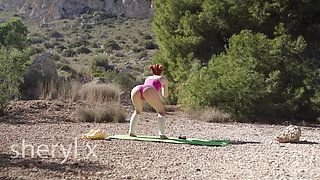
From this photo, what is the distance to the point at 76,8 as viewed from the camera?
186 ft

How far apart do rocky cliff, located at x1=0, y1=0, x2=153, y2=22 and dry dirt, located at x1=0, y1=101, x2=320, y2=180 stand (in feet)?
135

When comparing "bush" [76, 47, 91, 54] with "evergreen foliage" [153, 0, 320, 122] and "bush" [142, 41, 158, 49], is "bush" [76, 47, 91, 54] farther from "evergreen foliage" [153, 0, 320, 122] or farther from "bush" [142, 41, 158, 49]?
"evergreen foliage" [153, 0, 320, 122]

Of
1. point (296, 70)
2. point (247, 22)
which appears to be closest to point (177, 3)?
point (247, 22)

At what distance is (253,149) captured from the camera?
24.5ft

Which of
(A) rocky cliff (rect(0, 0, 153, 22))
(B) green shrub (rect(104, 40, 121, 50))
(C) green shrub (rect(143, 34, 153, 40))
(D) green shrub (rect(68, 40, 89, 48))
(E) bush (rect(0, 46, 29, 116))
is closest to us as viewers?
(E) bush (rect(0, 46, 29, 116))

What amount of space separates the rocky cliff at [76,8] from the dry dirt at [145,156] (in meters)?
41.1

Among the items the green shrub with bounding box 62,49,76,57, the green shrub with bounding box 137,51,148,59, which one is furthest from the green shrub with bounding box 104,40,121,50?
the green shrub with bounding box 137,51,148,59

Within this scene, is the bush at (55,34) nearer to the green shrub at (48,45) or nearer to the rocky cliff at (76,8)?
the green shrub at (48,45)

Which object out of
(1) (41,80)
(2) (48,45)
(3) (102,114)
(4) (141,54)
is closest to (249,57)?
(3) (102,114)

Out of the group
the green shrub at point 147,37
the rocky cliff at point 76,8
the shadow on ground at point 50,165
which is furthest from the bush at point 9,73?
the rocky cliff at point 76,8

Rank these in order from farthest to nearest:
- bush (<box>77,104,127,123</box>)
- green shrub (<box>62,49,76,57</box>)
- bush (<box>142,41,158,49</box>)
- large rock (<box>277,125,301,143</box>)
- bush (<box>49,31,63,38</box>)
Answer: bush (<box>49,31,63,38</box>)
bush (<box>142,41,158,49</box>)
green shrub (<box>62,49,76,57</box>)
bush (<box>77,104,127,123</box>)
large rock (<box>277,125,301,143</box>)

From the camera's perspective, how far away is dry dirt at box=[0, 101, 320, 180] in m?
5.55

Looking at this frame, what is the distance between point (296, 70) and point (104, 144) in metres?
7.23

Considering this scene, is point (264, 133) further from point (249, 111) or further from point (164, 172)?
point (164, 172)
